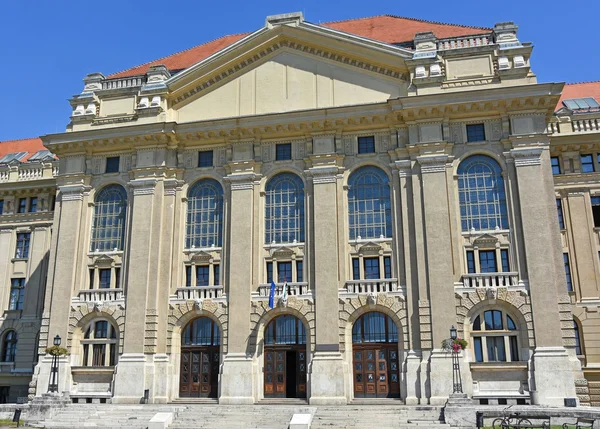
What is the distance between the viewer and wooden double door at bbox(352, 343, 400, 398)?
32.0m

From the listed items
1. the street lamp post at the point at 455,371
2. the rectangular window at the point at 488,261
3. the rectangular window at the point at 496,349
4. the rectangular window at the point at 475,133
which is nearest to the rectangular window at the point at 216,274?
the street lamp post at the point at 455,371

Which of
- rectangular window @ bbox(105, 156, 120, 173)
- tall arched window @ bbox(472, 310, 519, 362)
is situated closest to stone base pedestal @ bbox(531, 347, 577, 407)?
tall arched window @ bbox(472, 310, 519, 362)

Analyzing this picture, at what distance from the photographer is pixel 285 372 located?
33.3m

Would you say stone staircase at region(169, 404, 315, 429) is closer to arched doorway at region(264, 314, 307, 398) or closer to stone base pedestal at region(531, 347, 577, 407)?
arched doorway at region(264, 314, 307, 398)

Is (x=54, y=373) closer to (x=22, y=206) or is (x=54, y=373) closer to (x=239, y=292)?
(x=239, y=292)

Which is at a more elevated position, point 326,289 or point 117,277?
point 117,277

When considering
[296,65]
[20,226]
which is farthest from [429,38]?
[20,226]

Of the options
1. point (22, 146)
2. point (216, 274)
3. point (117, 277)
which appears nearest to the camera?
point (216, 274)

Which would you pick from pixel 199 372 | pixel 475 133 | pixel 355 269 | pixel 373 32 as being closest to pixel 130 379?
pixel 199 372

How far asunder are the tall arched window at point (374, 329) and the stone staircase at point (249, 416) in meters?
3.51

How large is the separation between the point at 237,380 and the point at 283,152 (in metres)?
13.0

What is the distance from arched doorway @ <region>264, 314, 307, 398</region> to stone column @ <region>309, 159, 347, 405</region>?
1.22 m

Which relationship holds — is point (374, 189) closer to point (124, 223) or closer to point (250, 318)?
point (250, 318)

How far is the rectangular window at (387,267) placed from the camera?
3338cm
